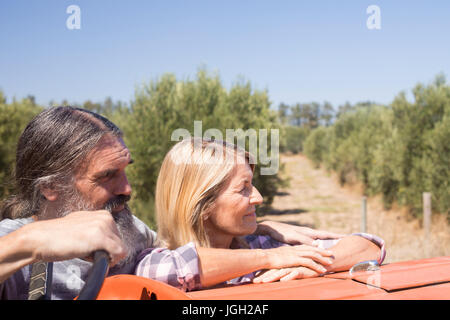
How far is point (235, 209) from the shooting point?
169 centimetres

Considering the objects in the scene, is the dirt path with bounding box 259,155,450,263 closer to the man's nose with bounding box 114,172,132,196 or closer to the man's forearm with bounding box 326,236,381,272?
the man's forearm with bounding box 326,236,381,272

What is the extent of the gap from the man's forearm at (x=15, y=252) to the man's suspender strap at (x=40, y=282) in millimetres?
221

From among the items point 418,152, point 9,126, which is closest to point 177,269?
point 9,126

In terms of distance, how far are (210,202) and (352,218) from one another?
1293 centimetres

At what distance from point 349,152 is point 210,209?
20102 millimetres

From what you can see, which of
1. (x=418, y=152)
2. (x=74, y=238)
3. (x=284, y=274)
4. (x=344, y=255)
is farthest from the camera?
(x=418, y=152)

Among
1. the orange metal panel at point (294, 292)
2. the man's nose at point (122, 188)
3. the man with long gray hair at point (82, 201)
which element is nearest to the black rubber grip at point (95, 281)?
the orange metal panel at point (294, 292)

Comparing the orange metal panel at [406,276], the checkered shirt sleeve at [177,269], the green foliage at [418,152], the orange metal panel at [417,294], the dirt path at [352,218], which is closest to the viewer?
the orange metal panel at [417,294]

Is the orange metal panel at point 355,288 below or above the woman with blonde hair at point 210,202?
below

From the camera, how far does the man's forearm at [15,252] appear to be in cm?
96

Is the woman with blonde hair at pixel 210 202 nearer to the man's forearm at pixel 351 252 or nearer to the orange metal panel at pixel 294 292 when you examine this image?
the man's forearm at pixel 351 252

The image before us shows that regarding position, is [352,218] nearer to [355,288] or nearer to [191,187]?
[191,187]

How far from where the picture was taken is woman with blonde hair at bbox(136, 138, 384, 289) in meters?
1.65

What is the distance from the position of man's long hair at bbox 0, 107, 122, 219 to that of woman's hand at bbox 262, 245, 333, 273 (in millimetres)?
783
